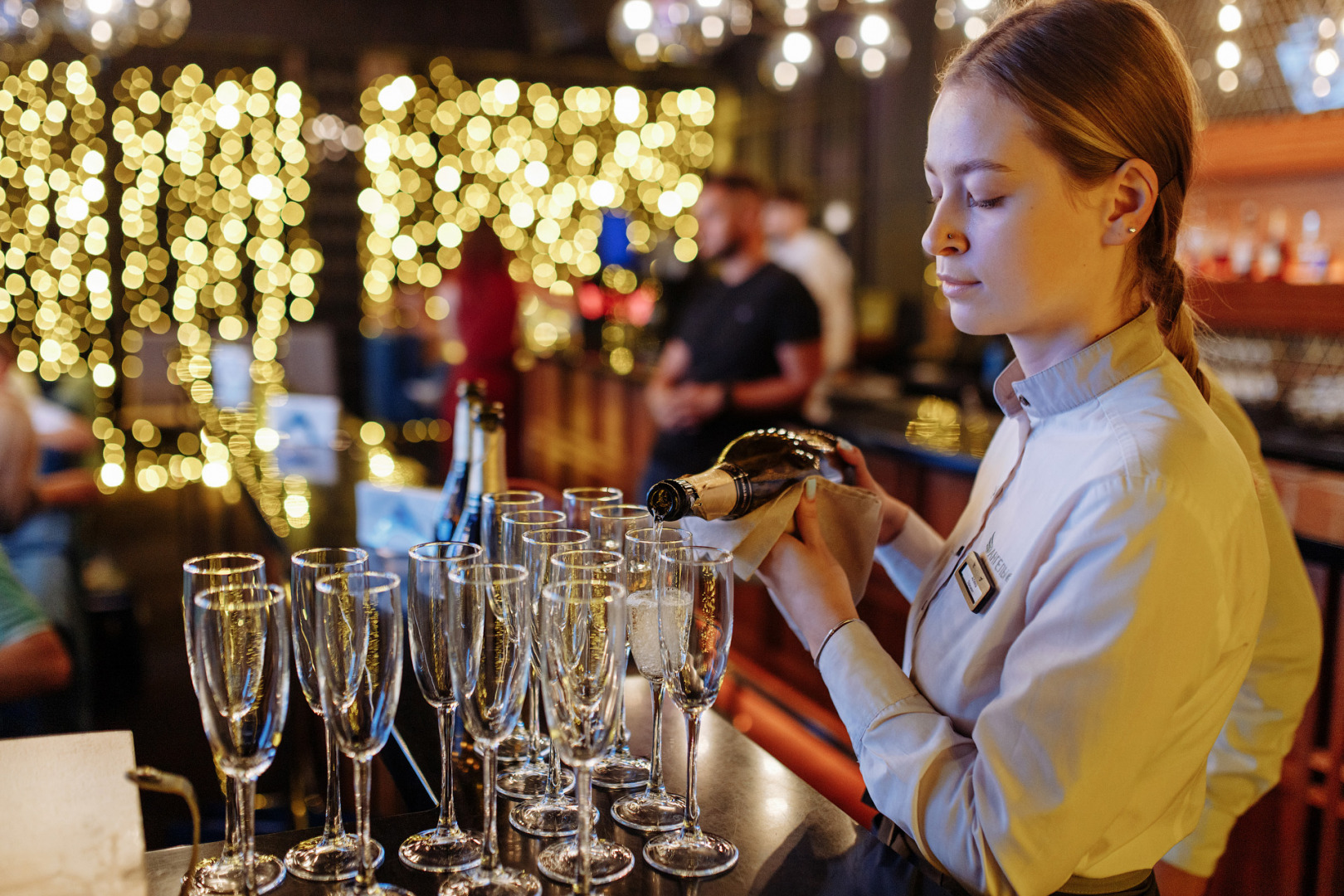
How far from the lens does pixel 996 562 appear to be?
3.78 feet

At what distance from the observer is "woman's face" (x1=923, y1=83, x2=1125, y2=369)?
3.44 ft

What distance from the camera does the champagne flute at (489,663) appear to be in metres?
0.95

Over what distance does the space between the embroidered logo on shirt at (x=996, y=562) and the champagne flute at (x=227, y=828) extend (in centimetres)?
73

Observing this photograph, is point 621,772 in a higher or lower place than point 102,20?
lower

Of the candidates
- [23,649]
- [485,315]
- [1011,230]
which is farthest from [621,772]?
[485,315]

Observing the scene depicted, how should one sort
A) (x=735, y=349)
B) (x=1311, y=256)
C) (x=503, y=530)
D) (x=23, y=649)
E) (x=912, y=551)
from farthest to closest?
(x=1311, y=256) → (x=735, y=349) → (x=23, y=649) → (x=912, y=551) → (x=503, y=530)

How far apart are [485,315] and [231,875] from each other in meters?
3.83

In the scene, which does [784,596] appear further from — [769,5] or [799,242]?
[799,242]

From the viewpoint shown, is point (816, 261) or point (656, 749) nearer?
point (656, 749)

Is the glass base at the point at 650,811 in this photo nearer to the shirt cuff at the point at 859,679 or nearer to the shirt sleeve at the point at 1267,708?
the shirt cuff at the point at 859,679

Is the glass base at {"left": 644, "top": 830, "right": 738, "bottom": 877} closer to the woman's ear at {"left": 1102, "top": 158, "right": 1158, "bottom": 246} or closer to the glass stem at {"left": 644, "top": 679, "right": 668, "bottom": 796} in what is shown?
the glass stem at {"left": 644, "top": 679, "right": 668, "bottom": 796}

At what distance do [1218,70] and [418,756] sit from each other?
15.7 ft

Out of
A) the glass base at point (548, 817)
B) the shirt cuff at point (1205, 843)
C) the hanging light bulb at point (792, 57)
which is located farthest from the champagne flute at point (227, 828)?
the hanging light bulb at point (792, 57)

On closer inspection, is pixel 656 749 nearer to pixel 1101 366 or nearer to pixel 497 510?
pixel 497 510
